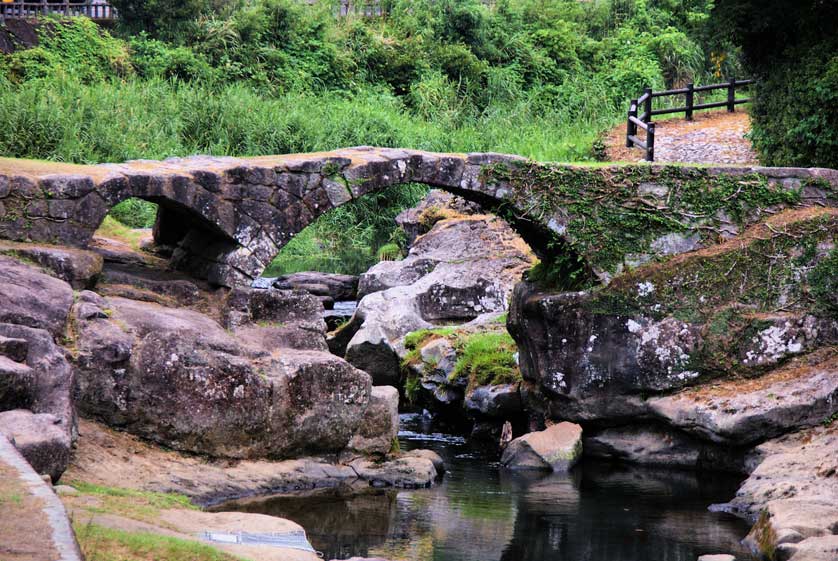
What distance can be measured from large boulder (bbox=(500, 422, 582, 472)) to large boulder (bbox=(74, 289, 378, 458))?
251 centimetres

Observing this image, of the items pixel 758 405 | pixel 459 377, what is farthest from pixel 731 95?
pixel 758 405

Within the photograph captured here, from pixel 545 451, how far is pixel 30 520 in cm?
958

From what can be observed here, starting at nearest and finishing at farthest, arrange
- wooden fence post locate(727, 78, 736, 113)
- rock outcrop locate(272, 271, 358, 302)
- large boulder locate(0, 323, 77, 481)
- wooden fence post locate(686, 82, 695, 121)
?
large boulder locate(0, 323, 77, 481) → rock outcrop locate(272, 271, 358, 302) → wooden fence post locate(686, 82, 695, 121) → wooden fence post locate(727, 78, 736, 113)

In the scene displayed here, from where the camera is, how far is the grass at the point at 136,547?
281 inches

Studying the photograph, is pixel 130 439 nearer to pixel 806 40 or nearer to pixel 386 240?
pixel 806 40

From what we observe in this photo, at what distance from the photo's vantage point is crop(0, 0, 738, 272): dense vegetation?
27250 millimetres

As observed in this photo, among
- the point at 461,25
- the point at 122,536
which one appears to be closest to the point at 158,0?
the point at 461,25

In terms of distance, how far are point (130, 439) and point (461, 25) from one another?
27.2 m

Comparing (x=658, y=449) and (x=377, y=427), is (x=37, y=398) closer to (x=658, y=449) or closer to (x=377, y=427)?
(x=377, y=427)

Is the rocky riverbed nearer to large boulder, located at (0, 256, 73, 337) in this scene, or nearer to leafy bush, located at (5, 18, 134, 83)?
large boulder, located at (0, 256, 73, 337)

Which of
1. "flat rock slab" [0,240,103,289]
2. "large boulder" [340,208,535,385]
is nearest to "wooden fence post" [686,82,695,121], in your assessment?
"large boulder" [340,208,535,385]

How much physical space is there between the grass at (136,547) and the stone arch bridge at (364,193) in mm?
5806

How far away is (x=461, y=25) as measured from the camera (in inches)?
1453

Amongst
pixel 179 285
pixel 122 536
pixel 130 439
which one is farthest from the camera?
pixel 179 285
